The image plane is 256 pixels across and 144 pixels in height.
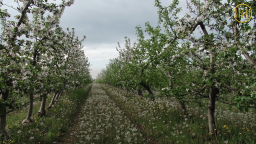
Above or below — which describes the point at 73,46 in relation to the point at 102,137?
above

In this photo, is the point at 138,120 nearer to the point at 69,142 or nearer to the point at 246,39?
the point at 69,142

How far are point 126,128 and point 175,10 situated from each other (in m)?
7.50

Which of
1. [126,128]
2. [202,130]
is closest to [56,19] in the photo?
[126,128]

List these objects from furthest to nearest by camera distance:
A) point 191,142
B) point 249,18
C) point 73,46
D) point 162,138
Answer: point 73,46 → point 162,138 → point 191,142 → point 249,18

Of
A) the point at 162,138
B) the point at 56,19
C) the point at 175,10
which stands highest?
the point at 175,10

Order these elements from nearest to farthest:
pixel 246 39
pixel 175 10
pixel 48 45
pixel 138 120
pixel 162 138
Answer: pixel 246 39 < pixel 162 138 < pixel 48 45 < pixel 138 120 < pixel 175 10

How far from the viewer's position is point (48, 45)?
24.7 ft

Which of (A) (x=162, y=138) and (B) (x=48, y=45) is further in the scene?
(B) (x=48, y=45)

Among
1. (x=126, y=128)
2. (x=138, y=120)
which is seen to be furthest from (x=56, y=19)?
(x=138, y=120)

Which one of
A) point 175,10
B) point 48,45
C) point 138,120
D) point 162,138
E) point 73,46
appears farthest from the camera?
point 73,46

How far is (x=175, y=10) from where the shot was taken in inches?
392

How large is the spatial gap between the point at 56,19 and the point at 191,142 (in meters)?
8.02

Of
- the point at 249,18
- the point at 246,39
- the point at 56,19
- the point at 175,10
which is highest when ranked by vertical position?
the point at 175,10

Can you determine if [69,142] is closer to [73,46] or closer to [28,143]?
[28,143]
